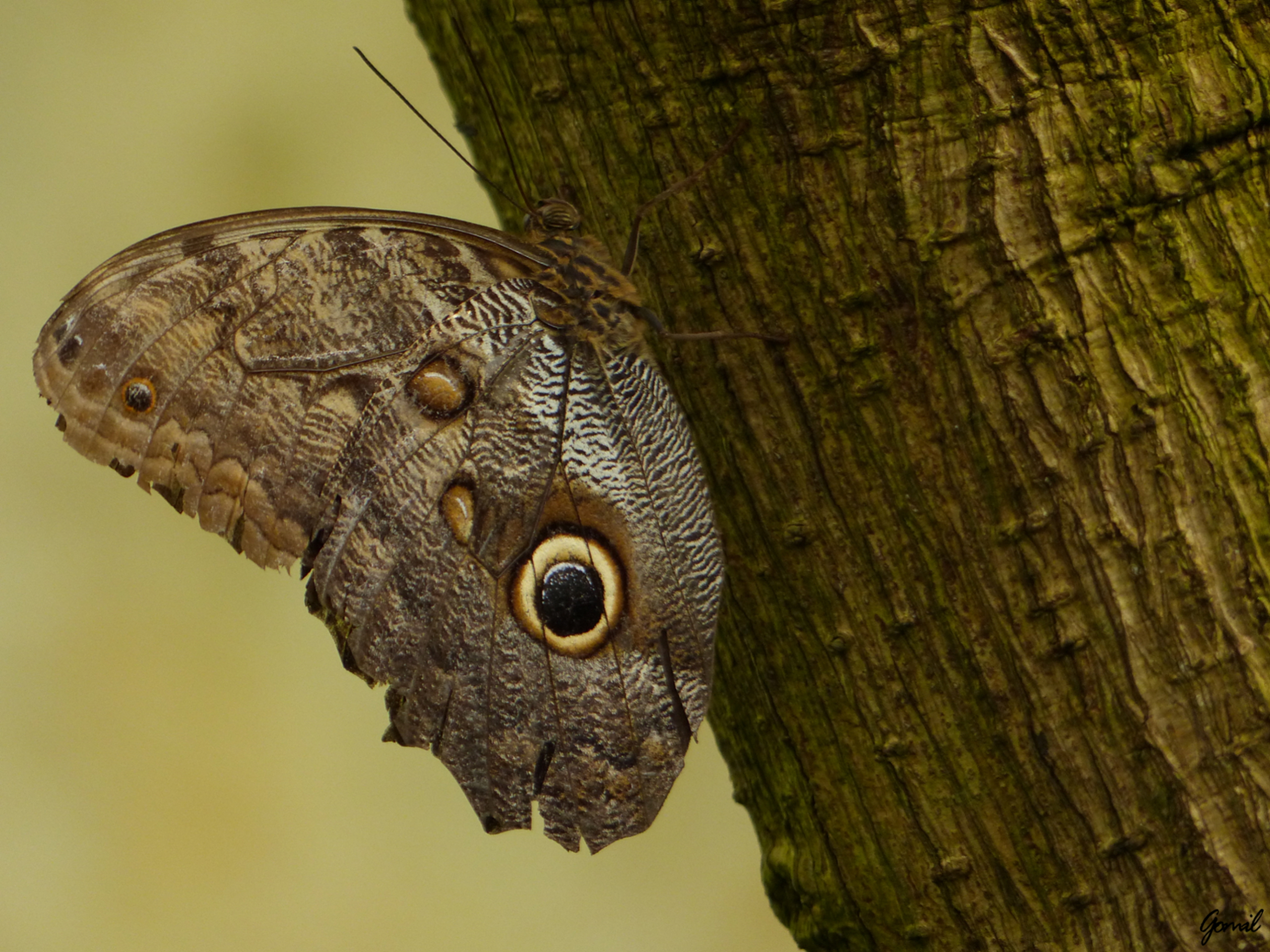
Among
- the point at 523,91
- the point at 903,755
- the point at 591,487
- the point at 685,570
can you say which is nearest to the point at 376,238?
the point at 523,91

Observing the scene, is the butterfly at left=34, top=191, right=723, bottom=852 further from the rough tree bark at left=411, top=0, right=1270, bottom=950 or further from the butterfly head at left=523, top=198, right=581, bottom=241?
the rough tree bark at left=411, top=0, right=1270, bottom=950

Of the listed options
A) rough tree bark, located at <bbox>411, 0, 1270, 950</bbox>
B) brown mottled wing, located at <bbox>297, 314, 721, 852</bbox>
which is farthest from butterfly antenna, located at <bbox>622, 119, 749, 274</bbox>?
brown mottled wing, located at <bbox>297, 314, 721, 852</bbox>

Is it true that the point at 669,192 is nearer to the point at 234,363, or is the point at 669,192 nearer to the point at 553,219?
the point at 553,219

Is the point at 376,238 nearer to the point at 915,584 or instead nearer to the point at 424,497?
the point at 424,497
